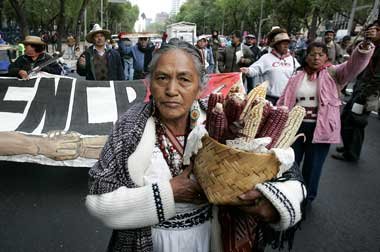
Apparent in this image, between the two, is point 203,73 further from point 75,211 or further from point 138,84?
point 138,84

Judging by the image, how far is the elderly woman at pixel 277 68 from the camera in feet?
15.6

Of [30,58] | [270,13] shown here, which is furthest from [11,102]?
[270,13]

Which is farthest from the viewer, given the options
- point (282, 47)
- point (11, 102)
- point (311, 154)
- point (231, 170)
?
point (282, 47)

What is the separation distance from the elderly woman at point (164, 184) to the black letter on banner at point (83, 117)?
293cm

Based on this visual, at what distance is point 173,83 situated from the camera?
1397 mm

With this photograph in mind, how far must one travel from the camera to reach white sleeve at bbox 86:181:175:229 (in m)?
1.28

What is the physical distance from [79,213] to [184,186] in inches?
105

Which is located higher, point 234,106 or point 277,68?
point 234,106

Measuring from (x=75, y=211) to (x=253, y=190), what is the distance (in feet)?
9.80

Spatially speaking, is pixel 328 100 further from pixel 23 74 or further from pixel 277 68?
pixel 23 74

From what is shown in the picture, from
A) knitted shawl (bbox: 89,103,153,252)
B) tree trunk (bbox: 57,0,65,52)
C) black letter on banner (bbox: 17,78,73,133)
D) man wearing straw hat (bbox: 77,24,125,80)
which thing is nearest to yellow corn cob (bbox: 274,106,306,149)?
knitted shawl (bbox: 89,103,153,252)

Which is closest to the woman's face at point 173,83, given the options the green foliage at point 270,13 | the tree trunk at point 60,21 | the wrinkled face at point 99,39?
the wrinkled face at point 99,39

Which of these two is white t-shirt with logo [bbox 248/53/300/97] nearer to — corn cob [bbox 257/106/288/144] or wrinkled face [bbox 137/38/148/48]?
corn cob [bbox 257/106/288/144]

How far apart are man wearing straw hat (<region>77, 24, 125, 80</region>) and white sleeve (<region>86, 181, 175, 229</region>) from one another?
5.28 m
